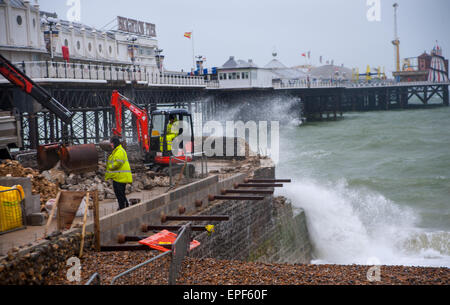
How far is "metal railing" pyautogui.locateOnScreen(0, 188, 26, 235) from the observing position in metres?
8.52

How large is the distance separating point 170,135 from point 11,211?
293 inches

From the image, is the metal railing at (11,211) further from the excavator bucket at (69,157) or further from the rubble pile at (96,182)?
the excavator bucket at (69,157)

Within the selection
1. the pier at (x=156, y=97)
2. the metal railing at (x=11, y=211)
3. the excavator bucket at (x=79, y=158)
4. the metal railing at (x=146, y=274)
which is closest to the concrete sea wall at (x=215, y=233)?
the metal railing at (x=11, y=211)

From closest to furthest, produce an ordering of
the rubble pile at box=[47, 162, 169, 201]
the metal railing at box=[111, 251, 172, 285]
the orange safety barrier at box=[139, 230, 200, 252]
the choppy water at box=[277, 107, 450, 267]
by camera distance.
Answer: the metal railing at box=[111, 251, 172, 285], the orange safety barrier at box=[139, 230, 200, 252], the rubble pile at box=[47, 162, 169, 201], the choppy water at box=[277, 107, 450, 267]

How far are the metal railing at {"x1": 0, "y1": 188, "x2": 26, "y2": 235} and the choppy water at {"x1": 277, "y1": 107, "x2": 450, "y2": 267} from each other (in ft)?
38.8

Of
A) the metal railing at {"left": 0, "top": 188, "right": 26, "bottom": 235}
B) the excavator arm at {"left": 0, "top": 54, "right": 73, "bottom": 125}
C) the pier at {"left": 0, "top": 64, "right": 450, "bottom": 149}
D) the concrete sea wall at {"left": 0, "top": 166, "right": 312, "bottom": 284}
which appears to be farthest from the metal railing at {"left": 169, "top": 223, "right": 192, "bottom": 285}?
the pier at {"left": 0, "top": 64, "right": 450, "bottom": 149}

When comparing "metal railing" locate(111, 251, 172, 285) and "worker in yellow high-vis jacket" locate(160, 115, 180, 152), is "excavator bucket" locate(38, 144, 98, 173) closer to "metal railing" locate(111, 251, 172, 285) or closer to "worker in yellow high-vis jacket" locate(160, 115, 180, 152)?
"worker in yellow high-vis jacket" locate(160, 115, 180, 152)

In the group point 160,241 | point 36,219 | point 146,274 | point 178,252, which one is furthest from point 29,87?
point 146,274

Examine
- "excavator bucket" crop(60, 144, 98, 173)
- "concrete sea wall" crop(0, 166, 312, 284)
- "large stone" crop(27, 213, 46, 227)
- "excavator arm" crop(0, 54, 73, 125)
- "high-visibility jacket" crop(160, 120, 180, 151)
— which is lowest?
"concrete sea wall" crop(0, 166, 312, 284)

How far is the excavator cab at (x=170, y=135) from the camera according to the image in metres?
15.7

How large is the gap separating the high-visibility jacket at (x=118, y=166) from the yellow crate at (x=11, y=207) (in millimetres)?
1861

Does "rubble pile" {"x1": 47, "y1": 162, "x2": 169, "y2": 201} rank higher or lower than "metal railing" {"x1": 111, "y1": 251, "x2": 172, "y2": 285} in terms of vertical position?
higher

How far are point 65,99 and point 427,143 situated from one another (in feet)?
115

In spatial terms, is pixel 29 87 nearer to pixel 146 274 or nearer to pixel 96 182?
pixel 96 182
